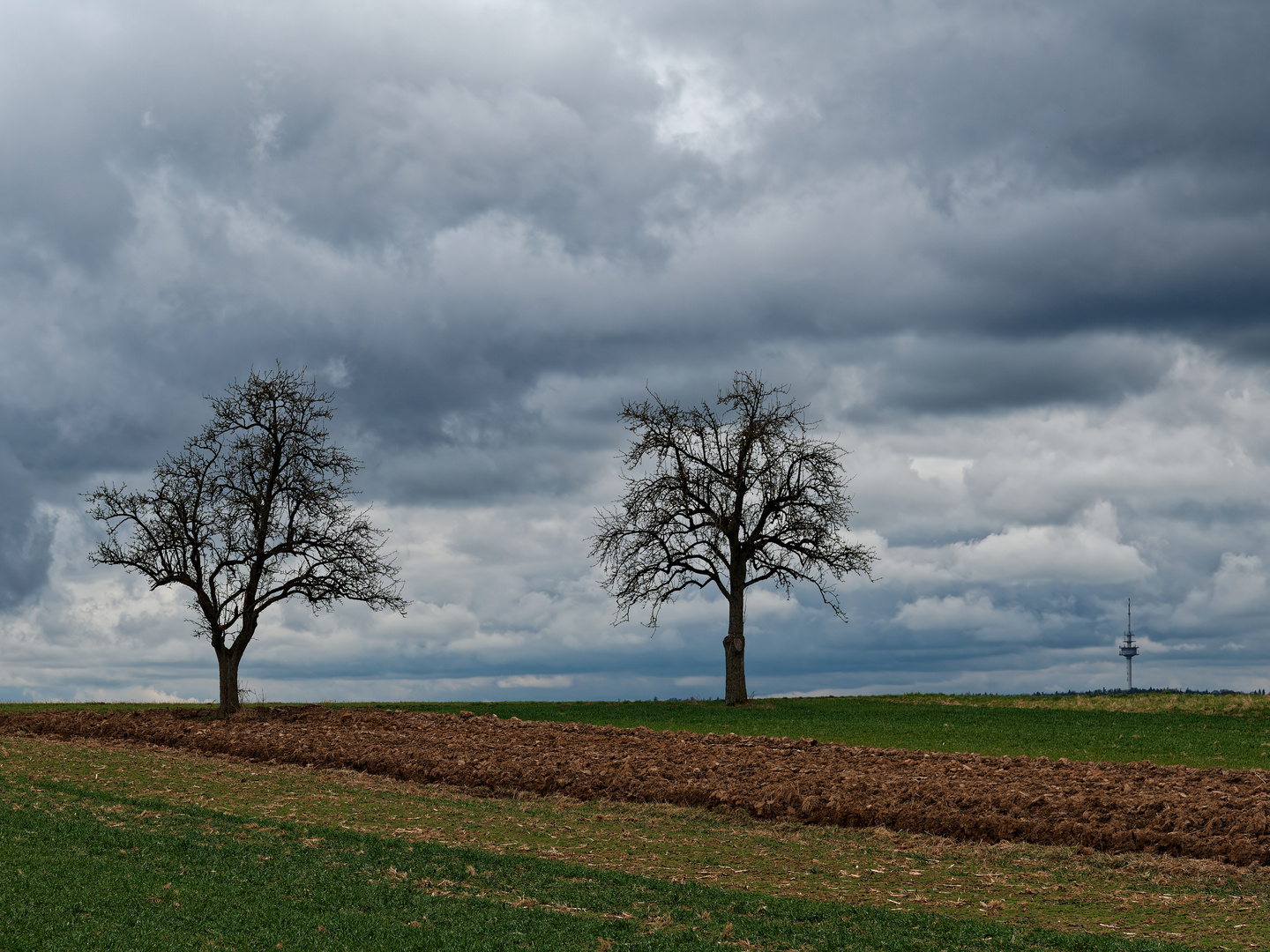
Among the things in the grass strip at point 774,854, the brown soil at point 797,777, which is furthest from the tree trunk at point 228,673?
the grass strip at point 774,854

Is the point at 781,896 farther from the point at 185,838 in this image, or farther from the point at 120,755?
the point at 120,755

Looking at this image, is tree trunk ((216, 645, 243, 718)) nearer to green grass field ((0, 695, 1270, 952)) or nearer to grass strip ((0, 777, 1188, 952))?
green grass field ((0, 695, 1270, 952))

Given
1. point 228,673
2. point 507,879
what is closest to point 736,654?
point 228,673

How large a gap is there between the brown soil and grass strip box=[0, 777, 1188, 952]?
18.9ft

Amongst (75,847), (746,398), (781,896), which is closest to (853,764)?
(781,896)

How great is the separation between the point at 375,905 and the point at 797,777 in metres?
10.5

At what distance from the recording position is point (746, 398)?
42688 millimetres

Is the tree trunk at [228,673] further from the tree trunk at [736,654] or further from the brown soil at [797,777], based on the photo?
the tree trunk at [736,654]

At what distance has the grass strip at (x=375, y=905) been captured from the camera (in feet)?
31.0

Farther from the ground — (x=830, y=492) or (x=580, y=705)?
(x=830, y=492)

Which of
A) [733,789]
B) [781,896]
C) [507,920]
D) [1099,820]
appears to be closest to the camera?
[507,920]

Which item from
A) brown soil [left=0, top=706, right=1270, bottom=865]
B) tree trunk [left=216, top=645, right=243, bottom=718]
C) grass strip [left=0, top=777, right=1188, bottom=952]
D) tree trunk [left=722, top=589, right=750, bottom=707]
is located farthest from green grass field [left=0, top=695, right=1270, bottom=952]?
tree trunk [left=722, top=589, right=750, bottom=707]

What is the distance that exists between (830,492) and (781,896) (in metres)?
30.5

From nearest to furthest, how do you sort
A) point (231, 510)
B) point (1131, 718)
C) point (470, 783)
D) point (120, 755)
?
point (470, 783), point (120, 755), point (231, 510), point (1131, 718)
